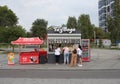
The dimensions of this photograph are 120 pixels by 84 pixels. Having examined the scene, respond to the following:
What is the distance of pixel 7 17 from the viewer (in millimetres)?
94750

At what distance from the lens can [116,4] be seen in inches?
1538

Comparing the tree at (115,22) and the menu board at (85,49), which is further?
the tree at (115,22)

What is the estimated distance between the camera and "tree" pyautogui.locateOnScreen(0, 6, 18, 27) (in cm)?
9431

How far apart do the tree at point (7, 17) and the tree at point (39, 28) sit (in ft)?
46.0

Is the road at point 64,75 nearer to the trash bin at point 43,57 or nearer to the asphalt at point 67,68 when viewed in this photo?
Answer: the asphalt at point 67,68

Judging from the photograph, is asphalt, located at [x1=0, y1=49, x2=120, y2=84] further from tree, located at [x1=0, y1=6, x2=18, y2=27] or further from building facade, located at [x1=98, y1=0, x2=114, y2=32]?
building facade, located at [x1=98, y1=0, x2=114, y2=32]

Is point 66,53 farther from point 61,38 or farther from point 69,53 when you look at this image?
point 61,38

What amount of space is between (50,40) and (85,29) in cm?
6623

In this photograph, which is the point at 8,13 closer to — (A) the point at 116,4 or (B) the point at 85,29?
(B) the point at 85,29

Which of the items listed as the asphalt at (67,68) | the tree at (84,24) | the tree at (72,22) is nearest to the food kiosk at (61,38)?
the asphalt at (67,68)

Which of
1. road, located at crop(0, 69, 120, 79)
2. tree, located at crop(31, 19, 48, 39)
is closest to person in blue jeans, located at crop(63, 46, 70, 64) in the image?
road, located at crop(0, 69, 120, 79)

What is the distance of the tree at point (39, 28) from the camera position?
110m

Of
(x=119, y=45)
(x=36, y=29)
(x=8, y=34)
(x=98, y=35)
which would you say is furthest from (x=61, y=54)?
(x=98, y=35)

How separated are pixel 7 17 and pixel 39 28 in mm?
18464
